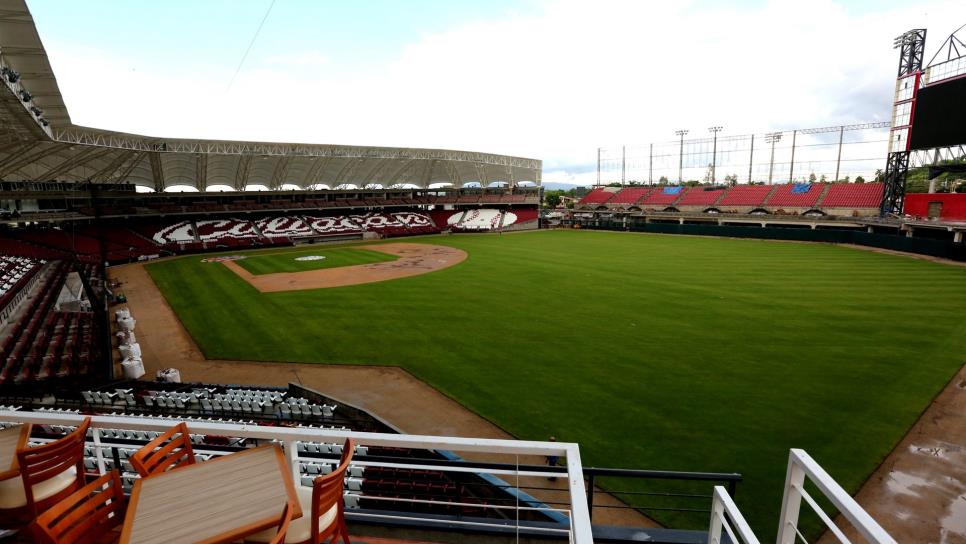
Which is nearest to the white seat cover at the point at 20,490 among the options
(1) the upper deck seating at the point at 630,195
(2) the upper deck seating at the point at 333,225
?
(2) the upper deck seating at the point at 333,225

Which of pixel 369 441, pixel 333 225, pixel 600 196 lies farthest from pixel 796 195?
pixel 369 441

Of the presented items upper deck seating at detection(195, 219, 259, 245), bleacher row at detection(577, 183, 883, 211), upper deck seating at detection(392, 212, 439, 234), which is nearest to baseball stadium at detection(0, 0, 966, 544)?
upper deck seating at detection(195, 219, 259, 245)

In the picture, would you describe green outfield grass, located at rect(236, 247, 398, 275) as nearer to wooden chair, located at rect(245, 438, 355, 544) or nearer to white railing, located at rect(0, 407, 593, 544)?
white railing, located at rect(0, 407, 593, 544)

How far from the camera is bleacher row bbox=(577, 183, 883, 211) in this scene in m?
59.5

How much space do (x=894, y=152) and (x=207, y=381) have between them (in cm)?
5991

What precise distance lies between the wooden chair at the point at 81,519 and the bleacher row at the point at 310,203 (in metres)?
53.6

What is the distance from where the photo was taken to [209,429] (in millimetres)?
3701

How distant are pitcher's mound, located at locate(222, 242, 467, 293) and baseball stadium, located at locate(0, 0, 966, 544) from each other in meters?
0.43

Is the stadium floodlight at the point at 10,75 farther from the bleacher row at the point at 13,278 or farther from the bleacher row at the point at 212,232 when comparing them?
the bleacher row at the point at 212,232

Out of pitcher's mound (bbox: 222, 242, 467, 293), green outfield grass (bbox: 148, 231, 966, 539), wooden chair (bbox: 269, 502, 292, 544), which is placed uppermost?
wooden chair (bbox: 269, 502, 292, 544)

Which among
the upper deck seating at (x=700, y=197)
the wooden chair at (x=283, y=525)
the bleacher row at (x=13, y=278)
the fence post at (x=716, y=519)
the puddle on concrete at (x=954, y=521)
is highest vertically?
the upper deck seating at (x=700, y=197)

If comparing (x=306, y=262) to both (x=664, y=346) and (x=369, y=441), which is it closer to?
(x=664, y=346)

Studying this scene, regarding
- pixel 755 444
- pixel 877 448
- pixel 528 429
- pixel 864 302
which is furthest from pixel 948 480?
pixel 864 302

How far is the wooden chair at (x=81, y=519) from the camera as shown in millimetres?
2797
